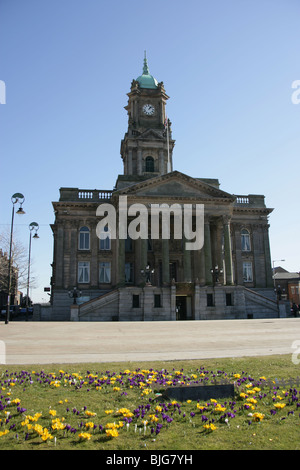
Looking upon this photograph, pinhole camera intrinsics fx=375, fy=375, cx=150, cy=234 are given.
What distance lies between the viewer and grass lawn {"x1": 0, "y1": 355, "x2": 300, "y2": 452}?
16.5ft

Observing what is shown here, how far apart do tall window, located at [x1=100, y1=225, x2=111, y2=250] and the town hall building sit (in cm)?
14

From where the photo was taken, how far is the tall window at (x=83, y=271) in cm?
5019

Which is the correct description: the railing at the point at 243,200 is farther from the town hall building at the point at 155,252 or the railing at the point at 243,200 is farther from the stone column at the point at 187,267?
the stone column at the point at 187,267

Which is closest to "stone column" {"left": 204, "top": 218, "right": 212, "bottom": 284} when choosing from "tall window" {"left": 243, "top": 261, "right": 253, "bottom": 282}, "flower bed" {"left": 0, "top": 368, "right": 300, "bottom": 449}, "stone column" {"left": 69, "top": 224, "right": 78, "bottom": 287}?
"tall window" {"left": 243, "top": 261, "right": 253, "bottom": 282}

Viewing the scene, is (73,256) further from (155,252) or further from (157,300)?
(157,300)

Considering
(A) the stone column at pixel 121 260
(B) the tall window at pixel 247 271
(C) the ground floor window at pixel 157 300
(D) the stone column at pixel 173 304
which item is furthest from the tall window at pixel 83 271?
(B) the tall window at pixel 247 271

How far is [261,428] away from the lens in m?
5.53

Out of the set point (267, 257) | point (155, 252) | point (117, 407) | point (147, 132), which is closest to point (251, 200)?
point (267, 257)

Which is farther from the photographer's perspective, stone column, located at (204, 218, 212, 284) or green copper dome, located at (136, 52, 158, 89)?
green copper dome, located at (136, 52, 158, 89)

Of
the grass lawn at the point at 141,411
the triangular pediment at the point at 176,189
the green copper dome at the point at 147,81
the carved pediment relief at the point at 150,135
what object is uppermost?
the green copper dome at the point at 147,81

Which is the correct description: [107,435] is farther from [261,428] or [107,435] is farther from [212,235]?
[212,235]

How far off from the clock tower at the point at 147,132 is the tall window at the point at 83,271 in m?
16.2

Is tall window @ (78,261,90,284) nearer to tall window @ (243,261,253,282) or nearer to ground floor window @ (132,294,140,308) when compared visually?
ground floor window @ (132,294,140,308)
